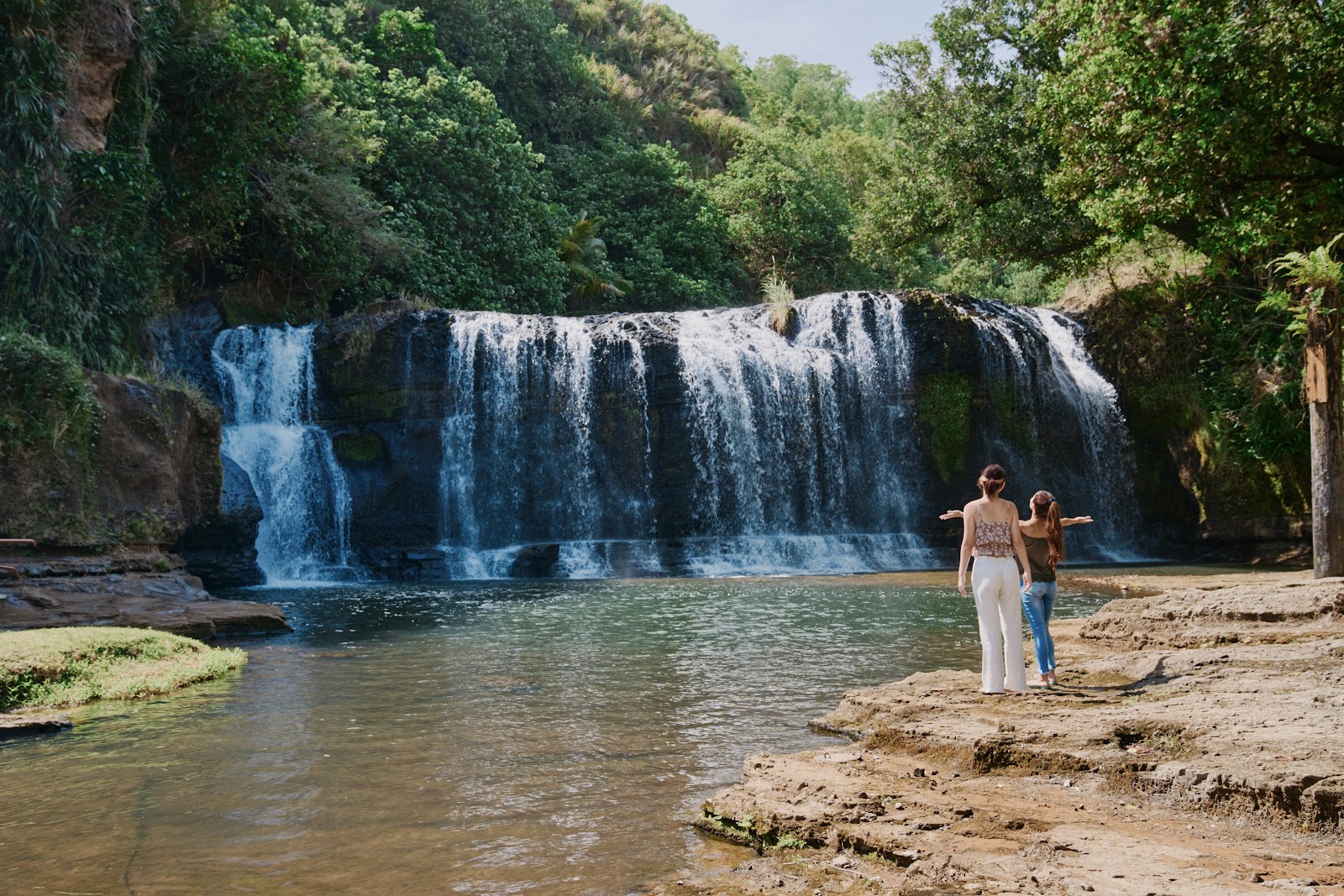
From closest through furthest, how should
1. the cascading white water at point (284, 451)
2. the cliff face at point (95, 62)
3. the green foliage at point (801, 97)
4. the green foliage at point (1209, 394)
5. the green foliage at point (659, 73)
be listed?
1. the cliff face at point (95, 62)
2. the green foliage at point (1209, 394)
3. the cascading white water at point (284, 451)
4. the green foliage at point (659, 73)
5. the green foliage at point (801, 97)

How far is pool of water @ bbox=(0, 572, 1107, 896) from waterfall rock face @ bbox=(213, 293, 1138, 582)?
10215 mm

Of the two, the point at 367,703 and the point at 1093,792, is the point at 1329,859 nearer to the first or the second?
the point at 1093,792

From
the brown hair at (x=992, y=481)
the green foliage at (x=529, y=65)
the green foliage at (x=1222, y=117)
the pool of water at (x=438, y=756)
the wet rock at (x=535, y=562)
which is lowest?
the pool of water at (x=438, y=756)

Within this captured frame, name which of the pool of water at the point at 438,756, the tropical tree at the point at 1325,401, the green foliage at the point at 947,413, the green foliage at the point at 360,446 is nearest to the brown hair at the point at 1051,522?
the pool of water at the point at 438,756

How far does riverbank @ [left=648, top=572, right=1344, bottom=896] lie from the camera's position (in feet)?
12.6

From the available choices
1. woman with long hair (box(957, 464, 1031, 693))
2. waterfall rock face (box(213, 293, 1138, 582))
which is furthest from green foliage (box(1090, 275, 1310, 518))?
woman with long hair (box(957, 464, 1031, 693))

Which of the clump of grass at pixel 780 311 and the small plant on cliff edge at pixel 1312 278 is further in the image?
the clump of grass at pixel 780 311

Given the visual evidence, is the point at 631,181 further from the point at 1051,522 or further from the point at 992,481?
the point at 992,481

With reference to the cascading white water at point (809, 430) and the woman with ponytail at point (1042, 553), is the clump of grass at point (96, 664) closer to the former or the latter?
the woman with ponytail at point (1042, 553)

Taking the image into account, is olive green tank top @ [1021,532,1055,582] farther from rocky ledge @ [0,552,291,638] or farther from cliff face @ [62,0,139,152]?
cliff face @ [62,0,139,152]

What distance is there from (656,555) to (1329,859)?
18098mm

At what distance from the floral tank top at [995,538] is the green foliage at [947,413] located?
17.7 metres

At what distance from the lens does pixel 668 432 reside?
23.6 metres

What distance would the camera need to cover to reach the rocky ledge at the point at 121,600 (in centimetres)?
1077
